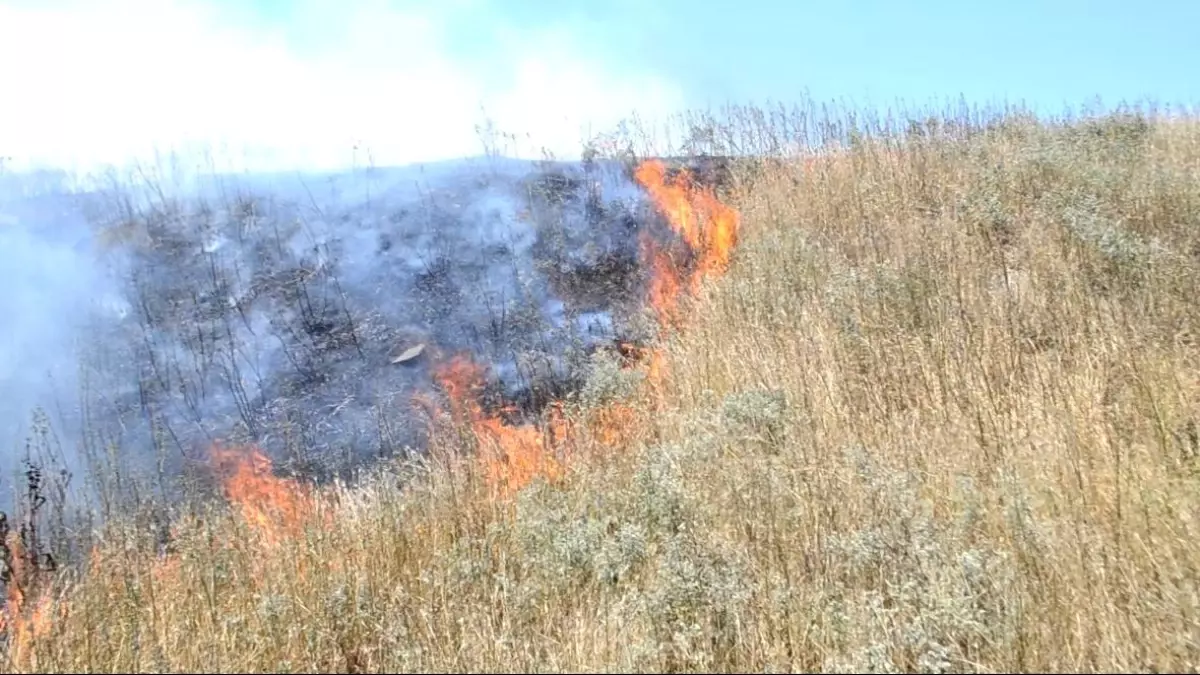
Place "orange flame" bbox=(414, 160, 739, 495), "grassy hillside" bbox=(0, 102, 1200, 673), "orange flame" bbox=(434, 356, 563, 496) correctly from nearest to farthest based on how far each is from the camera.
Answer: "grassy hillside" bbox=(0, 102, 1200, 673), "orange flame" bbox=(434, 356, 563, 496), "orange flame" bbox=(414, 160, 739, 495)

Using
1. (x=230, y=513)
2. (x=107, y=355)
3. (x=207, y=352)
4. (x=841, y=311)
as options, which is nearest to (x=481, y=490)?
(x=230, y=513)

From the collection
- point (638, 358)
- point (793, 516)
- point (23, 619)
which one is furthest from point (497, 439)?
point (23, 619)

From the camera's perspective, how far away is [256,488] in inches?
229

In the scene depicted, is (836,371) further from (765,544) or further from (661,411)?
(765,544)

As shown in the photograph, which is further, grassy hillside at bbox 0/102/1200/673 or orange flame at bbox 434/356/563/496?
orange flame at bbox 434/356/563/496

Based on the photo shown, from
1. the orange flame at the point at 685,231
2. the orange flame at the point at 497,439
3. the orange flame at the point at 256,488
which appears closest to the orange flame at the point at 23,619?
the orange flame at the point at 256,488

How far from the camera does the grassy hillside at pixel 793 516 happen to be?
9.09 ft

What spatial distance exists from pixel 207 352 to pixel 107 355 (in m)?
0.98

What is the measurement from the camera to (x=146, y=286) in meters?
8.23

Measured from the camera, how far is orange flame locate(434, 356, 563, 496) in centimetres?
476

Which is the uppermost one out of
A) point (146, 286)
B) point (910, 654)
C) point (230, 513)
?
point (146, 286)

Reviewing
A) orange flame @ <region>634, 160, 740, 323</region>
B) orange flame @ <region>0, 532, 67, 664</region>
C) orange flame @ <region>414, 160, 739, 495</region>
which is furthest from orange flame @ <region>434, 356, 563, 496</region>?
orange flame @ <region>0, 532, 67, 664</region>

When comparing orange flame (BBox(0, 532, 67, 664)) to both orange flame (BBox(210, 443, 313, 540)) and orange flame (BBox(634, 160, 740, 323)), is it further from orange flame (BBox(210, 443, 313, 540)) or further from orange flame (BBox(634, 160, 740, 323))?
orange flame (BBox(634, 160, 740, 323))

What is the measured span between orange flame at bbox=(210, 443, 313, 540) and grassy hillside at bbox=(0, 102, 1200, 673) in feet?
0.18
